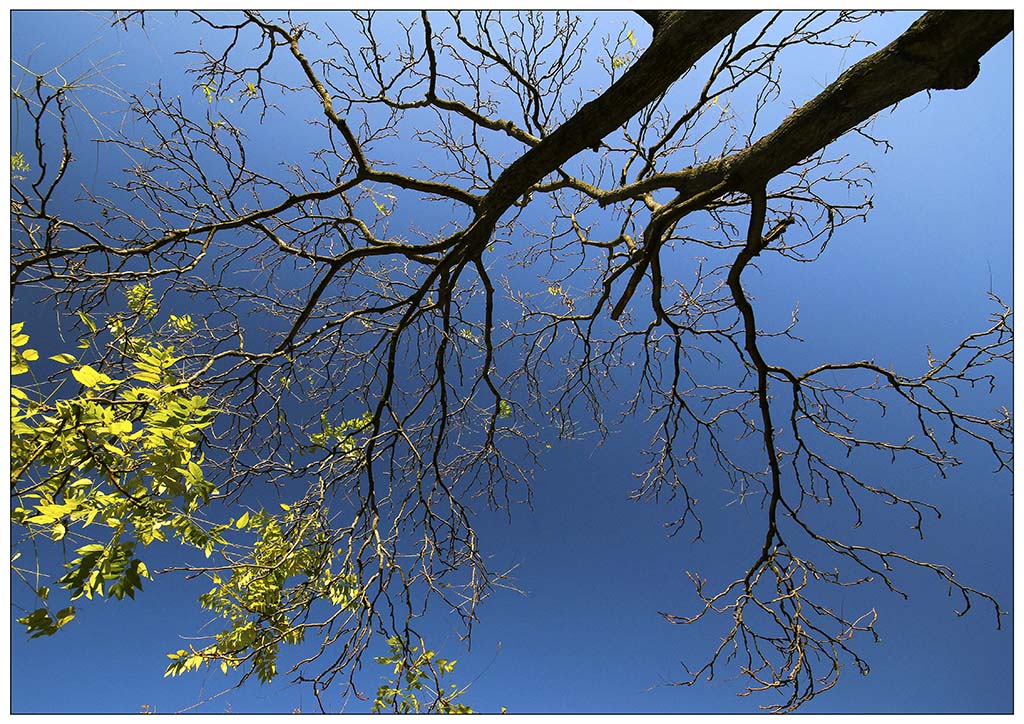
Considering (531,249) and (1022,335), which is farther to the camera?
(531,249)

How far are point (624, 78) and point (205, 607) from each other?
131 inches

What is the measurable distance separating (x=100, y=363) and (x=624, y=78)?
3307 millimetres

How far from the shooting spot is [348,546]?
10.7 ft

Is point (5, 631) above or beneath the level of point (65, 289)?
beneath

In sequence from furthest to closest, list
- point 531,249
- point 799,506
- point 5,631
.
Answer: point 531,249 → point 799,506 → point 5,631

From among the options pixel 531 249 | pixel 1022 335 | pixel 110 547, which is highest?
pixel 531 249

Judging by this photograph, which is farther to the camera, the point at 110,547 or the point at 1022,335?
the point at 1022,335

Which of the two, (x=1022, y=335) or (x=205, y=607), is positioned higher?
(x=1022, y=335)

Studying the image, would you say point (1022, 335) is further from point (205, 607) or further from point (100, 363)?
point (100, 363)

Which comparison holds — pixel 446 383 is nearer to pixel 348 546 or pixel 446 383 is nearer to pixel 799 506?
pixel 348 546
